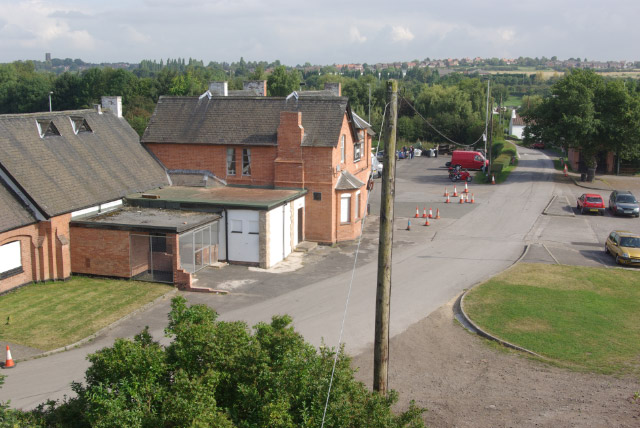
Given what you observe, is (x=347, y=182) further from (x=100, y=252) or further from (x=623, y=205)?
(x=623, y=205)

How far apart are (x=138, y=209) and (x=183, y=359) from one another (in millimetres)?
19539

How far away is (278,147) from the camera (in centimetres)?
3197

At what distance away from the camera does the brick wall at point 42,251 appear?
78.3 ft

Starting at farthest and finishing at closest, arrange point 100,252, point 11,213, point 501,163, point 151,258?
1. point 501,163
2. point 100,252
3. point 151,258
4. point 11,213

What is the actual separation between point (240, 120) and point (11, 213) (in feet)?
44.2

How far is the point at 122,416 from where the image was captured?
28.7 ft

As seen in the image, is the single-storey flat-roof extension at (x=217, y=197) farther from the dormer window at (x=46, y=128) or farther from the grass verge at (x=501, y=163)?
the grass verge at (x=501, y=163)

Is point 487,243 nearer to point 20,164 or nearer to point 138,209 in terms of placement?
point 138,209

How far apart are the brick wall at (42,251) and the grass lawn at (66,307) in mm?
367

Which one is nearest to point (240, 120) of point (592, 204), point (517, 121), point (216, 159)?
point (216, 159)

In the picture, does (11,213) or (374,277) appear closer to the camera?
→ (11,213)

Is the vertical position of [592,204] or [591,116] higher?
[591,116]

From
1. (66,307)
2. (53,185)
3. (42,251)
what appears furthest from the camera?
(53,185)

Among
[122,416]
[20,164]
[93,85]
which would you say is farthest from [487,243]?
[93,85]
